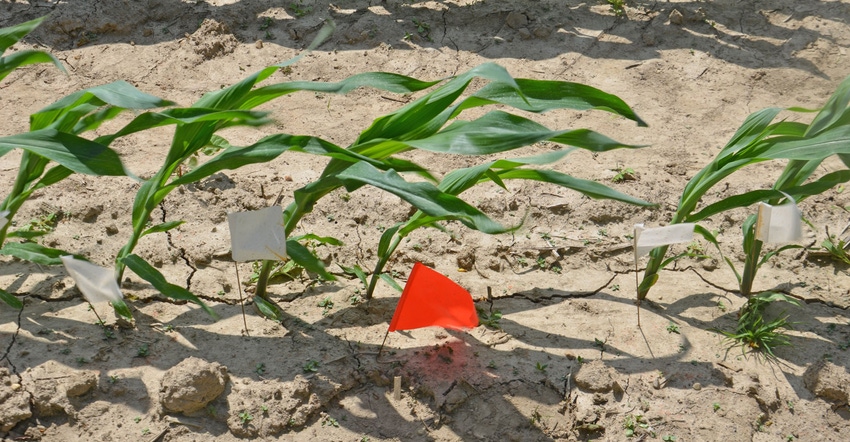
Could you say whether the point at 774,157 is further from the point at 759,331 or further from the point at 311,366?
the point at 311,366

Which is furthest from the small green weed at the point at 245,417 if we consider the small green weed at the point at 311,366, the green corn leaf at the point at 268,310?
the green corn leaf at the point at 268,310

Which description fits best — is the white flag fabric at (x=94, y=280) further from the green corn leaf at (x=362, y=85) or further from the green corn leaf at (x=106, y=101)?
the green corn leaf at (x=362, y=85)

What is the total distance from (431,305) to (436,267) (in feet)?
1.76

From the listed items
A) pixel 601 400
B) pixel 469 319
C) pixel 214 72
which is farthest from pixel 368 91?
pixel 601 400

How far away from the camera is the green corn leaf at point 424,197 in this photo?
2.01 metres

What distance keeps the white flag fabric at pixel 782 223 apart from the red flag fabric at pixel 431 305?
0.86 meters

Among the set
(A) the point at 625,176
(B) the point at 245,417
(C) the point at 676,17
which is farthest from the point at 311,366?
(C) the point at 676,17

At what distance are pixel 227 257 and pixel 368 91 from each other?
1.41 meters

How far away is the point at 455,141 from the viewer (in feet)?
7.13

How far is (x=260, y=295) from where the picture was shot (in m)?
2.62

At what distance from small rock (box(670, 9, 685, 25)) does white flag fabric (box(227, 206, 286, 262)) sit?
9.43 ft

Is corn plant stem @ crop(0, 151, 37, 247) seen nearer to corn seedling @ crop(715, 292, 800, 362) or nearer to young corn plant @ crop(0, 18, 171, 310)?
young corn plant @ crop(0, 18, 171, 310)

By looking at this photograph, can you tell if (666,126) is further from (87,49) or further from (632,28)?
(87,49)

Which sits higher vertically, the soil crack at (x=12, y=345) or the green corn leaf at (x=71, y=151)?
the green corn leaf at (x=71, y=151)
